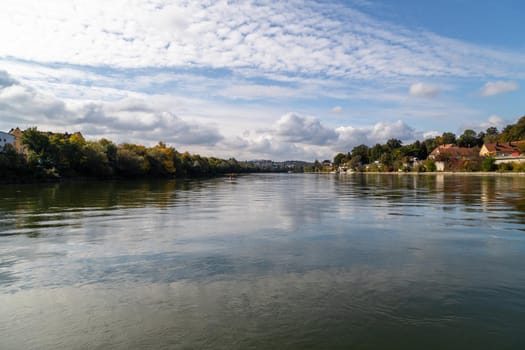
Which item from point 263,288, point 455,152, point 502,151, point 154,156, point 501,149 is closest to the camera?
point 263,288

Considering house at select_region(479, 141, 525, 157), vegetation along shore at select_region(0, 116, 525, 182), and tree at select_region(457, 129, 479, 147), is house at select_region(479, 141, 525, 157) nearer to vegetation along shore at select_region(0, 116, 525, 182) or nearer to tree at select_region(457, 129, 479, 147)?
vegetation along shore at select_region(0, 116, 525, 182)

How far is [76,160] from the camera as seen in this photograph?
77.6 metres

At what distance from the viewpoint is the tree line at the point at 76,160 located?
6253 cm

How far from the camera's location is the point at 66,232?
46.7 ft

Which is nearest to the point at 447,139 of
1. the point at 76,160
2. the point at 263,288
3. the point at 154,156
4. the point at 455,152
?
the point at 455,152

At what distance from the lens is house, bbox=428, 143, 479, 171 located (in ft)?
399

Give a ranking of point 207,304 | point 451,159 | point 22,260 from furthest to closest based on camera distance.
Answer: point 451,159 < point 22,260 < point 207,304

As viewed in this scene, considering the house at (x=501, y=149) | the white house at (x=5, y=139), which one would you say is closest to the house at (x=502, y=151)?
the house at (x=501, y=149)

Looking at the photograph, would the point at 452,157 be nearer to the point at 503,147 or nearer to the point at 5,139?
the point at 503,147

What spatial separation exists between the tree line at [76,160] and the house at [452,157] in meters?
93.8

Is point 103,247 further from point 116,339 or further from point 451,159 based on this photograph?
point 451,159

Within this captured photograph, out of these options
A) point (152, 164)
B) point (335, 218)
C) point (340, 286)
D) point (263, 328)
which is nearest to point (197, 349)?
point (263, 328)

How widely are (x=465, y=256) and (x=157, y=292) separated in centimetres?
845

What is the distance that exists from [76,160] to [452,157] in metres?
124
